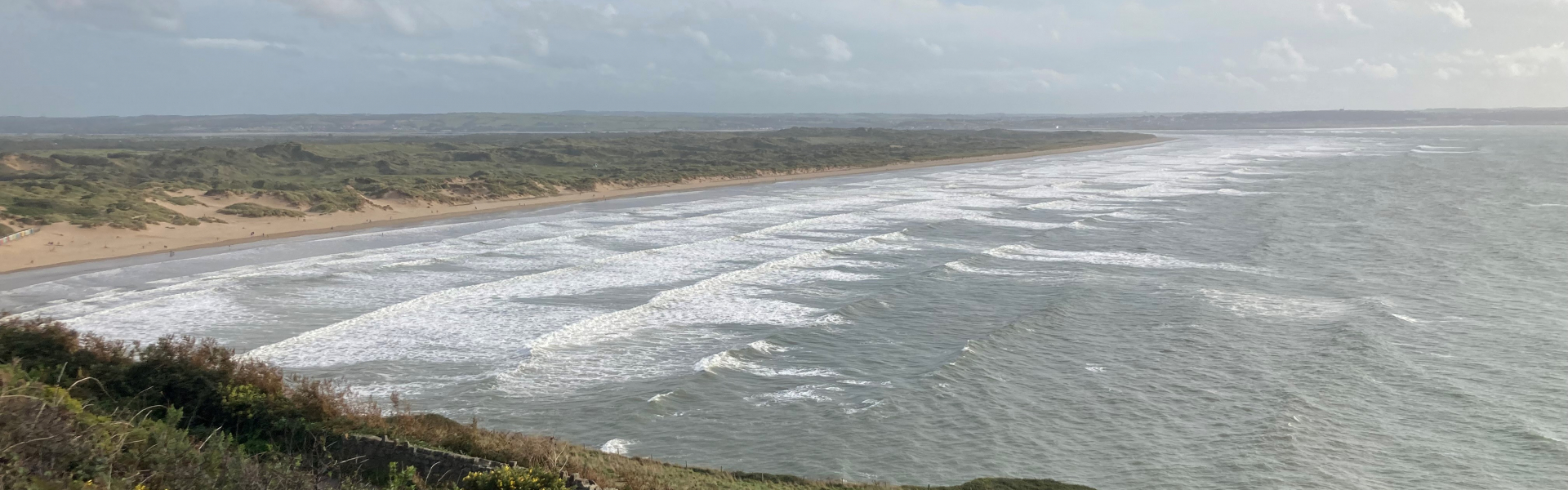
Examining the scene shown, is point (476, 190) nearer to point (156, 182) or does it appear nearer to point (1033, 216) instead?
point (156, 182)

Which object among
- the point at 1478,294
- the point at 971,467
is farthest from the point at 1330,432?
the point at 1478,294

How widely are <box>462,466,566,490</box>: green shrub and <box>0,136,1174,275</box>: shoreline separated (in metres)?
29.7

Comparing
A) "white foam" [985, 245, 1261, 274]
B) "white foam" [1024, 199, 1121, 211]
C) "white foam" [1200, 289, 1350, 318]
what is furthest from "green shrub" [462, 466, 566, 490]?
"white foam" [1024, 199, 1121, 211]

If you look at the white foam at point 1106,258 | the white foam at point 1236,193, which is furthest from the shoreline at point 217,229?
the white foam at point 1236,193

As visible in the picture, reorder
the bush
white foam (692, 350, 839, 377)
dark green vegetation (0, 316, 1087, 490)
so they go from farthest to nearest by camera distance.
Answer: white foam (692, 350, 839, 377), dark green vegetation (0, 316, 1087, 490), the bush

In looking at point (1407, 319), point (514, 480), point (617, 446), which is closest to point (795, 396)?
point (617, 446)

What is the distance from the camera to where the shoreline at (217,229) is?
112 ft

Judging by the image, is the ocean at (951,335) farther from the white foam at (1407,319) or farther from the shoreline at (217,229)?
the shoreline at (217,229)

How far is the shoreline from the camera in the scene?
1345 inches

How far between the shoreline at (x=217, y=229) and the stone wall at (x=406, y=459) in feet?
89.6

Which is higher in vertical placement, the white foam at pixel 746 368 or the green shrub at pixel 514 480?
the green shrub at pixel 514 480

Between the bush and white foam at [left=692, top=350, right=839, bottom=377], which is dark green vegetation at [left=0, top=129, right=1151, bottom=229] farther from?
→ the bush

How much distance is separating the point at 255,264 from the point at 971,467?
2766 cm

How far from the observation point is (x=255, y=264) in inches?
1280
